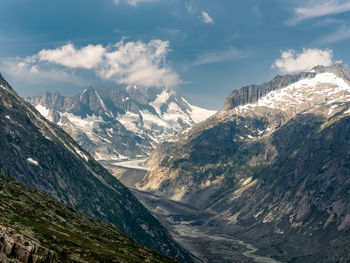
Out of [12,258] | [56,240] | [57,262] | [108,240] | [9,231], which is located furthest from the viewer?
[108,240]

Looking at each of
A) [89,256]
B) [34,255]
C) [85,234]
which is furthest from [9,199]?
[34,255]

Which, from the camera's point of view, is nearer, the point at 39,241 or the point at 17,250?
the point at 17,250

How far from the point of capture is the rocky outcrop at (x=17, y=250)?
8431 centimetres

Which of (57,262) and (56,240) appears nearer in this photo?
(57,262)

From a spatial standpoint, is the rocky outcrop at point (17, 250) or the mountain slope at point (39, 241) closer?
the rocky outcrop at point (17, 250)

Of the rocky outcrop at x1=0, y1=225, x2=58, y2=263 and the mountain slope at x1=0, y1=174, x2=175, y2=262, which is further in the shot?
the mountain slope at x1=0, y1=174, x2=175, y2=262

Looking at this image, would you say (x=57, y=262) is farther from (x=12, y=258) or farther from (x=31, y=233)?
(x=31, y=233)

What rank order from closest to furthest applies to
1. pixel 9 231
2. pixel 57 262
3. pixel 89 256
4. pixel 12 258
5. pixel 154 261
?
1. pixel 12 258
2. pixel 9 231
3. pixel 57 262
4. pixel 89 256
5. pixel 154 261

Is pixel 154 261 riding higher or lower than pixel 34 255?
lower

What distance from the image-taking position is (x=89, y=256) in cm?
12644

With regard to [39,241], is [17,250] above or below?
above

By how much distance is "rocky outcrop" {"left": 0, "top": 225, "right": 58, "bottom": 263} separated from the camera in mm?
84312

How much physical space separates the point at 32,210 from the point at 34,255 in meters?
109

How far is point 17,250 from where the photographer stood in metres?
86.0
